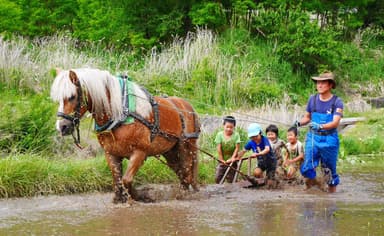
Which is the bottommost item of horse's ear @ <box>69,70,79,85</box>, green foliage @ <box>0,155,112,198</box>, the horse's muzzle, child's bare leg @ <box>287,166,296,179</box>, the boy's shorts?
child's bare leg @ <box>287,166,296,179</box>

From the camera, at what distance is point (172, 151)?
9992mm

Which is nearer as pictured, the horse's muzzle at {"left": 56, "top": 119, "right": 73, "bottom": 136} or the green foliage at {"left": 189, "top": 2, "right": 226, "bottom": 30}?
the horse's muzzle at {"left": 56, "top": 119, "right": 73, "bottom": 136}

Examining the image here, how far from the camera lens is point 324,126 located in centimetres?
956

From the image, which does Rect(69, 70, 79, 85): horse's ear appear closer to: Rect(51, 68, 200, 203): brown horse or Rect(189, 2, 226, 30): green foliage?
Rect(51, 68, 200, 203): brown horse

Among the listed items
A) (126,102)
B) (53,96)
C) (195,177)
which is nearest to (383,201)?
(195,177)

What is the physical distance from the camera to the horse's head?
823cm

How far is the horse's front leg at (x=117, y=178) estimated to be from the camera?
8.80 metres

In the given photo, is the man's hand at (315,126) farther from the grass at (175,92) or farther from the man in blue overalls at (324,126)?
the grass at (175,92)

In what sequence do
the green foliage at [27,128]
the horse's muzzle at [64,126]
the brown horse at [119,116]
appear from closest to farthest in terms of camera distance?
the horse's muzzle at [64,126]
the brown horse at [119,116]
the green foliage at [27,128]

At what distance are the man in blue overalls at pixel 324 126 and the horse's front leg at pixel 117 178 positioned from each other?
2.65 m

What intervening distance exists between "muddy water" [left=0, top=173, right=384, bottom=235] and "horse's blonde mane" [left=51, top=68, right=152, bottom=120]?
1.25 metres

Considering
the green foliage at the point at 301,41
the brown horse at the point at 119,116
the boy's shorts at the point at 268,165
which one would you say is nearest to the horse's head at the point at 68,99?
the brown horse at the point at 119,116

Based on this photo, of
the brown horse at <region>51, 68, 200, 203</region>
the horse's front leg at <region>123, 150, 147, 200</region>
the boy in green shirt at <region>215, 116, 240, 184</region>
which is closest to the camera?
the brown horse at <region>51, 68, 200, 203</region>

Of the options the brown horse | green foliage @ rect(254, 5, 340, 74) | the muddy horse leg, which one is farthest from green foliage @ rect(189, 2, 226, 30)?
the brown horse
